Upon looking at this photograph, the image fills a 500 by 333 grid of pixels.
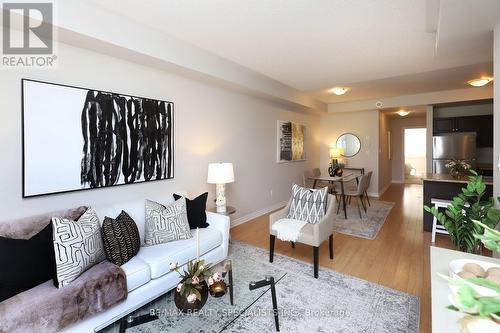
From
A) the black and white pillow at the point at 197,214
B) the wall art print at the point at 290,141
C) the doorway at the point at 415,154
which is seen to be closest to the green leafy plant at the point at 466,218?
the black and white pillow at the point at 197,214

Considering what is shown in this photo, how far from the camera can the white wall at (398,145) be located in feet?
29.8

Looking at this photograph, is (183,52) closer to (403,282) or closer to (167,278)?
(167,278)

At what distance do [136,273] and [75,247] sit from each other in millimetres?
473

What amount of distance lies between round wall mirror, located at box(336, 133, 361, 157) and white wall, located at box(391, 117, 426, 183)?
319 cm

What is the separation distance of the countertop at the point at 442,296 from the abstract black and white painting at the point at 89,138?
2763mm

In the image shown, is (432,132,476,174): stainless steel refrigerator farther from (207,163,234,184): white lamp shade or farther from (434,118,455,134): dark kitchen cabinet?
(207,163,234,184): white lamp shade

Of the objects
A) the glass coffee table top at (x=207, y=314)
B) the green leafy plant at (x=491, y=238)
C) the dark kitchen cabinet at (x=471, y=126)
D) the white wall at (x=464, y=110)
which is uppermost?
the white wall at (x=464, y=110)

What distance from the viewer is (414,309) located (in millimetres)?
2107

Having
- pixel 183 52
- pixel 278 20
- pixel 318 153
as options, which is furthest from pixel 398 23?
pixel 318 153

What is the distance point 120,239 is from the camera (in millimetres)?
2107

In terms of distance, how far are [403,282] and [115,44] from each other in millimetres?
3643

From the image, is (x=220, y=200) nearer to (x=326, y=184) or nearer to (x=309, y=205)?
(x=309, y=205)

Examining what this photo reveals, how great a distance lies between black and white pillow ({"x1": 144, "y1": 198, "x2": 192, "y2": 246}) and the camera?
8.05 feet

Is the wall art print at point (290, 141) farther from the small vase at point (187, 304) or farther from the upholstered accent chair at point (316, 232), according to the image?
the small vase at point (187, 304)
